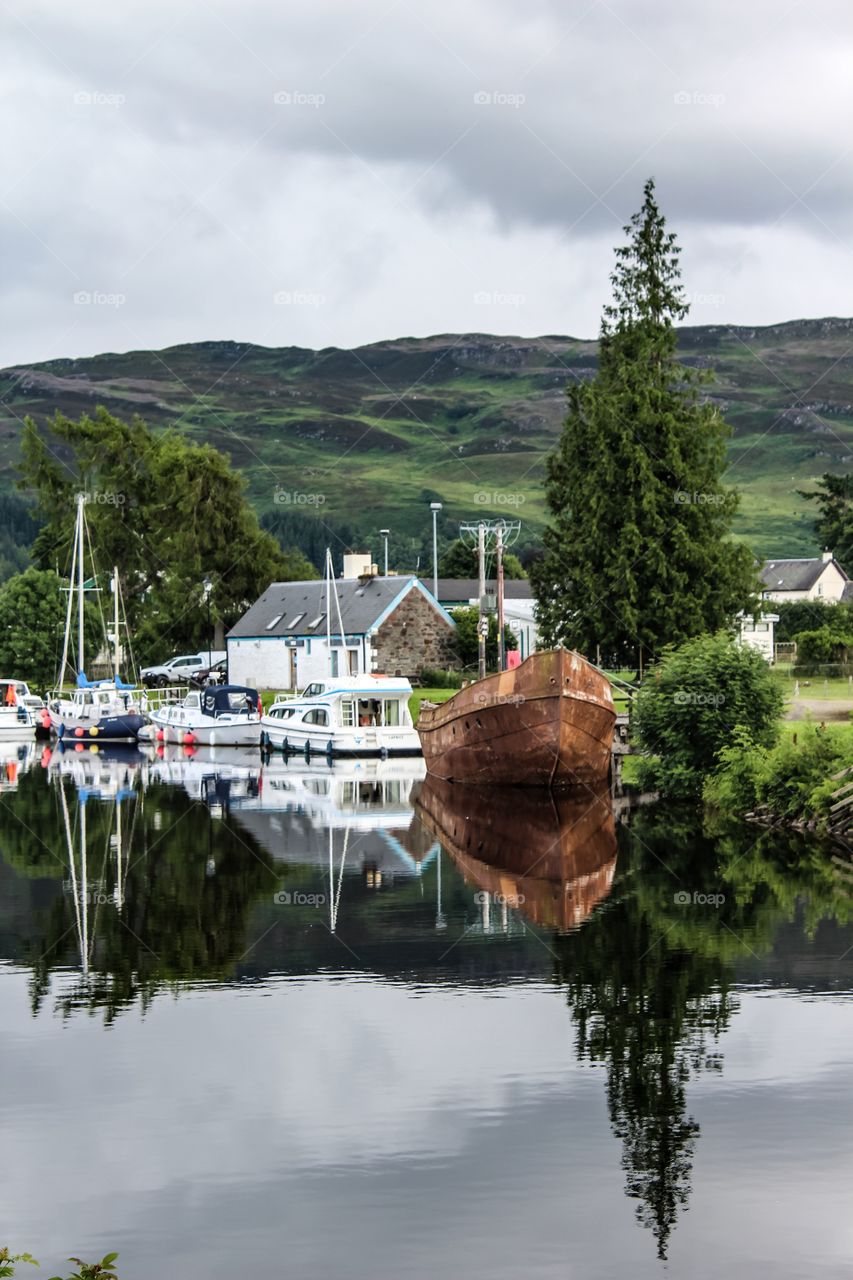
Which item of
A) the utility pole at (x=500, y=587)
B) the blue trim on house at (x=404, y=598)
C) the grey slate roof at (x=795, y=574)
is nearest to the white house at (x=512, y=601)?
the blue trim on house at (x=404, y=598)

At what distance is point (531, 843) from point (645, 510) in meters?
28.3

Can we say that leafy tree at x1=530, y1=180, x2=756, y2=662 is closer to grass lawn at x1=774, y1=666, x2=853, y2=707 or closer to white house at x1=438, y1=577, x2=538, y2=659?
grass lawn at x1=774, y1=666, x2=853, y2=707

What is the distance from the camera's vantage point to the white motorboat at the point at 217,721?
71125 millimetres

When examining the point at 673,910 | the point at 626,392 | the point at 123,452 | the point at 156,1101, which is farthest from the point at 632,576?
the point at 123,452

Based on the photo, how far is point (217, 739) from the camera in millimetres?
71625

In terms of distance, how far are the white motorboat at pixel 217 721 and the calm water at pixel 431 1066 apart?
39.1 meters

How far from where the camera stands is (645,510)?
201 ft

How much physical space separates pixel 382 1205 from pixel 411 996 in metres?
7.10

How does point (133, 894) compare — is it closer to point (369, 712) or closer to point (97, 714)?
point (369, 712)

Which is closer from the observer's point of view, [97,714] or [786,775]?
[786,775]

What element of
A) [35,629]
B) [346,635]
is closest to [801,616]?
[346,635]

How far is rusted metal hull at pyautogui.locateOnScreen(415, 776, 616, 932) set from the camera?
1069 inches

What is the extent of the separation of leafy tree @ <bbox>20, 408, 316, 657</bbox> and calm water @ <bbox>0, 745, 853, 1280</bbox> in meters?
71.8

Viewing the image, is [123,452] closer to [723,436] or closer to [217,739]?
[217,739]
